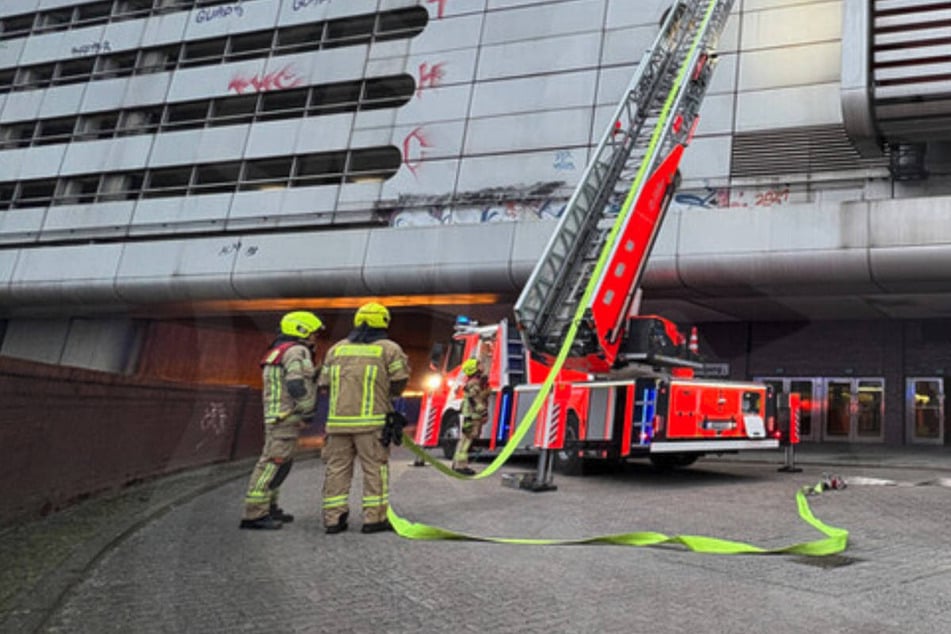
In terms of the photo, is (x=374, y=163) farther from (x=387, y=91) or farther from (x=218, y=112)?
(x=218, y=112)

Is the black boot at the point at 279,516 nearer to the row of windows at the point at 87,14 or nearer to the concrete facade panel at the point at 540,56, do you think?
the concrete facade panel at the point at 540,56

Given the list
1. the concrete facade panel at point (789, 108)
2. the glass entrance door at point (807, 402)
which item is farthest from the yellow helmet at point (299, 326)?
the glass entrance door at point (807, 402)

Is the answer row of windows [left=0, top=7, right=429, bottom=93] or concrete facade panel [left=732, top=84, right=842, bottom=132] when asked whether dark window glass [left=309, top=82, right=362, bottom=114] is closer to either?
row of windows [left=0, top=7, right=429, bottom=93]

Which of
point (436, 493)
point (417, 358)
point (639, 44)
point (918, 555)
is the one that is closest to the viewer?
point (918, 555)

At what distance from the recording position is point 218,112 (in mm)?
25500

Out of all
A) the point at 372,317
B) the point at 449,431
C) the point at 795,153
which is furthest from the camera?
the point at 795,153

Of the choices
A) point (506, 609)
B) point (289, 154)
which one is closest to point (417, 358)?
point (289, 154)

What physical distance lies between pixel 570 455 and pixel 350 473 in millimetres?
4806

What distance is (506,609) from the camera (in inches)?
140

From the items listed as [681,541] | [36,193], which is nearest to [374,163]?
[36,193]

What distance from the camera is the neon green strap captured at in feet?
16.1

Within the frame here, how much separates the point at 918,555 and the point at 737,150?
1357 cm

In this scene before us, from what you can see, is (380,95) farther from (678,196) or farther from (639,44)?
(678,196)

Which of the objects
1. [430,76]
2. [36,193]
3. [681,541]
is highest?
[430,76]
